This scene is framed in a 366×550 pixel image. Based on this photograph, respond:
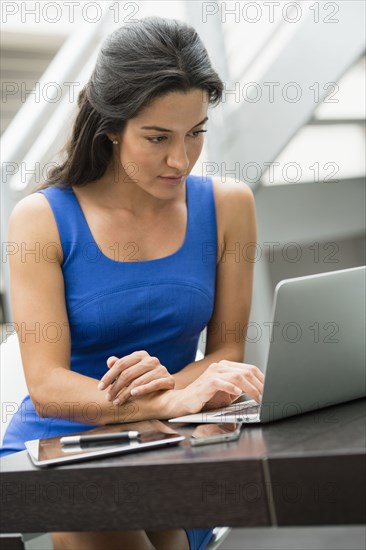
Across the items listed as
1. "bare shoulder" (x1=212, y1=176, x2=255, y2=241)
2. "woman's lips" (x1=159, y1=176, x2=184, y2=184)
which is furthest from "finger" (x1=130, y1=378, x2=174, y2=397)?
"bare shoulder" (x1=212, y1=176, x2=255, y2=241)

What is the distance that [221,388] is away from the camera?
1349 millimetres

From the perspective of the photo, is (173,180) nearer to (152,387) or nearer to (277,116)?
(152,387)

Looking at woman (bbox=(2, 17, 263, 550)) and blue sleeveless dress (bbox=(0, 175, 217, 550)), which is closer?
woman (bbox=(2, 17, 263, 550))

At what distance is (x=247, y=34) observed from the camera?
11.4 feet

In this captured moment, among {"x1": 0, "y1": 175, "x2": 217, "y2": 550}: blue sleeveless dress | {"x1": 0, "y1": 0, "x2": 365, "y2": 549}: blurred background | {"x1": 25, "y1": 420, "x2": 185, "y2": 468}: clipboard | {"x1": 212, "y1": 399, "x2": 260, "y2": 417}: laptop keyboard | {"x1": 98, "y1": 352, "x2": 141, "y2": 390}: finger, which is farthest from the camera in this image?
{"x1": 0, "y1": 0, "x2": 365, "y2": 549}: blurred background

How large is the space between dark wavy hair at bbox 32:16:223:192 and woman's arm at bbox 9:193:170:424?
0.24 meters

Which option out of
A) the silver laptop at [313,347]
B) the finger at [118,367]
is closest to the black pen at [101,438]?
the silver laptop at [313,347]

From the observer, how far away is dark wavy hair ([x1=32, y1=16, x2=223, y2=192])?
1.74m

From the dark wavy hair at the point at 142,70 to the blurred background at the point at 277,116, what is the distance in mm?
962

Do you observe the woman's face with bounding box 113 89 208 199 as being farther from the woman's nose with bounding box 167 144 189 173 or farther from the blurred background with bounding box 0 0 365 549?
the blurred background with bounding box 0 0 365 549

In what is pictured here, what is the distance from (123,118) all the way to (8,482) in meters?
0.93

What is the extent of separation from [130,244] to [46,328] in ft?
1.08

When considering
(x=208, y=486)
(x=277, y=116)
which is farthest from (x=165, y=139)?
(x=277, y=116)

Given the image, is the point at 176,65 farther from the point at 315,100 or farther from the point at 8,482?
the point at 315,100
